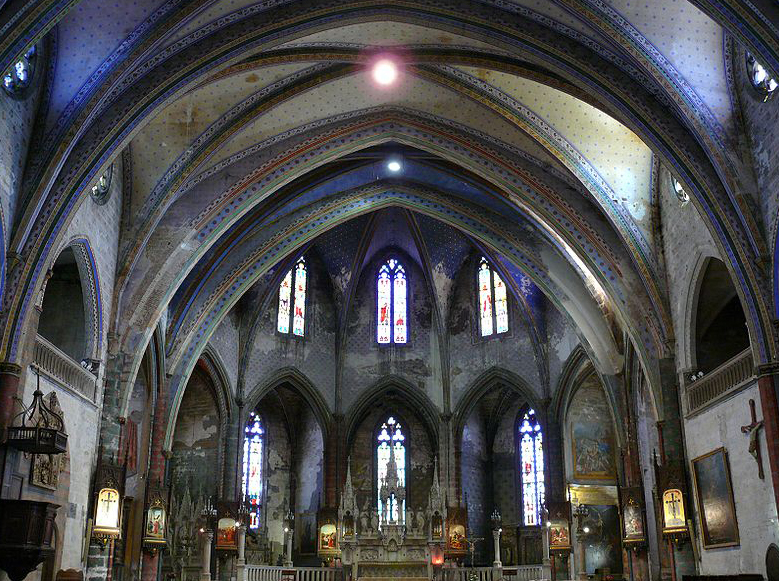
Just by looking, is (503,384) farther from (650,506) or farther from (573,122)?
(573,122)

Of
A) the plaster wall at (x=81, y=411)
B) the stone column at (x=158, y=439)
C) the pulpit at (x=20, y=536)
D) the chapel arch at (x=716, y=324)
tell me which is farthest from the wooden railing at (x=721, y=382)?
the stone column at (x=158, y=439)

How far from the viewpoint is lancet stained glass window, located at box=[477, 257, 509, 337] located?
3234 cm

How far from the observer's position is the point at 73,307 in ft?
71.1

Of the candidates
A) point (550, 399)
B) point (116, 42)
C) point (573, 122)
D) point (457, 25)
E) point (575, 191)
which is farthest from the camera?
point (550, 399)

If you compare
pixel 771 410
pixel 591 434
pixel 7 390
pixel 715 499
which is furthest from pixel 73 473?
pixel 591 434

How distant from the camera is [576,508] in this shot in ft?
91.2

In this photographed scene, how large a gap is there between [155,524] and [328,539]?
7.95 m

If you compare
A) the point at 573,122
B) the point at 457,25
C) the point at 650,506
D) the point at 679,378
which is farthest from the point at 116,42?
the point at 650,506

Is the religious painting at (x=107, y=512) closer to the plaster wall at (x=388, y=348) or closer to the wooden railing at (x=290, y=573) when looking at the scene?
the wooden railing at (x=290, y=573)

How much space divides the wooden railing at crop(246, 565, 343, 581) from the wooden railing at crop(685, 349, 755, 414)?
12620mm

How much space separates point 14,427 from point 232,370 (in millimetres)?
15126

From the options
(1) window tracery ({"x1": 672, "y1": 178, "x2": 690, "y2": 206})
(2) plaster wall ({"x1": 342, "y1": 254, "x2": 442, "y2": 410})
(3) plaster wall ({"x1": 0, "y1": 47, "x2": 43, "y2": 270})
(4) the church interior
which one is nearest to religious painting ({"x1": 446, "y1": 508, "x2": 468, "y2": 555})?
(4) the church interior

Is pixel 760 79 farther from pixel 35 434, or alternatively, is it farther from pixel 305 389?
pixel 305 389

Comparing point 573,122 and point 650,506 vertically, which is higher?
point 573,122
